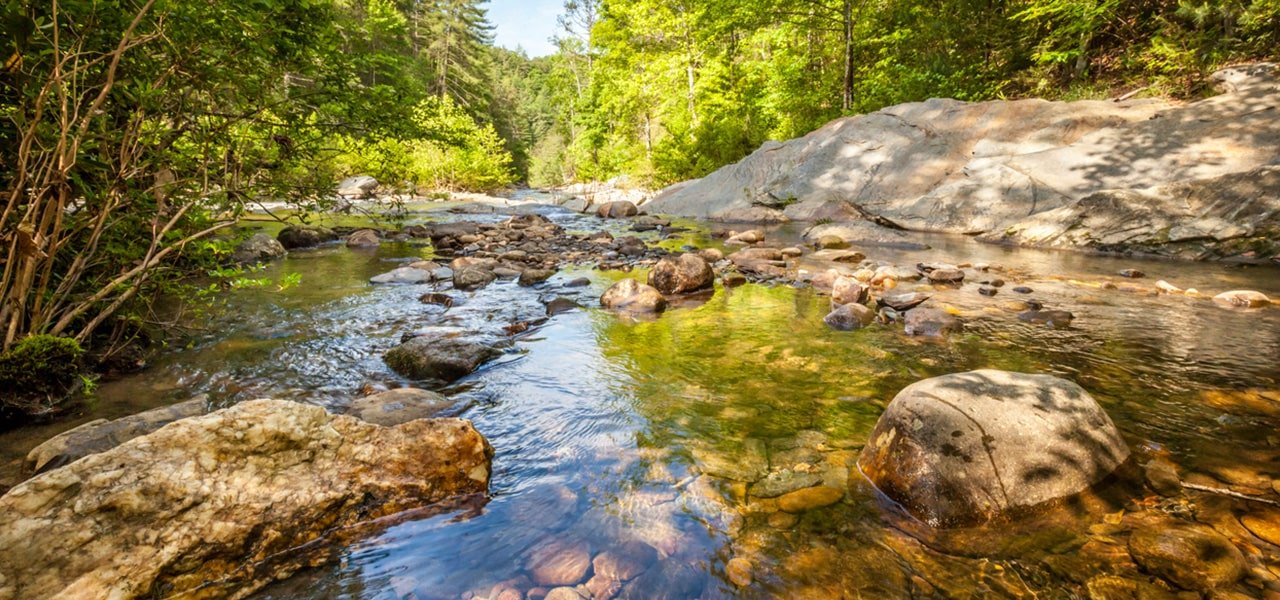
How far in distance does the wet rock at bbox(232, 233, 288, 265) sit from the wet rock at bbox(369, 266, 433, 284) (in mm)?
2915

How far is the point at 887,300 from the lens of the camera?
6359 millimetres

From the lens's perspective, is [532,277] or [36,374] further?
[532,277]

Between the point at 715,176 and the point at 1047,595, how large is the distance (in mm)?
17501

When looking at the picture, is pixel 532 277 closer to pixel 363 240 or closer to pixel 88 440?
pixel 88 440

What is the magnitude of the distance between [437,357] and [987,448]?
3906 mm

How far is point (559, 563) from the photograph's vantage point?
2238mm

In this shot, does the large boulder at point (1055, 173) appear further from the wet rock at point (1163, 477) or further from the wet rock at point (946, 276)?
the wet rock at point (1163, 477)

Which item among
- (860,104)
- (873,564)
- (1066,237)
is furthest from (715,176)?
(873,564)

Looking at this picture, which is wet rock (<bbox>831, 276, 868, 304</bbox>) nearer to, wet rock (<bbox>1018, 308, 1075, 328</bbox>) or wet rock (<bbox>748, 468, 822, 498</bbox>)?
wet rock (<bbox>1018, 308, 1075, 328</bbox>)

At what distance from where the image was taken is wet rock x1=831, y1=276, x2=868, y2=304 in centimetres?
653

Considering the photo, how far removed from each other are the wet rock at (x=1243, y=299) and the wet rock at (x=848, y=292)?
3.99 meters

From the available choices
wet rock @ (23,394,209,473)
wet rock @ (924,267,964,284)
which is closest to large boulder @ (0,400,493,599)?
wet rock @ (23,394,209,473)

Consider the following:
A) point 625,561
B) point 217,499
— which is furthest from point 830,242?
point 217,499

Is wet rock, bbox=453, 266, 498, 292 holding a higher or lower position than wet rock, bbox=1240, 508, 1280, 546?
higher
